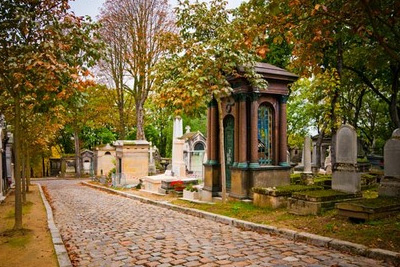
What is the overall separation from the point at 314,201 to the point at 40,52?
24.8ft

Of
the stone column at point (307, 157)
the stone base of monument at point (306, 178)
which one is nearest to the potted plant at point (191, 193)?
the stone base of monument at point (306, 178)

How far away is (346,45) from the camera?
19.2 m

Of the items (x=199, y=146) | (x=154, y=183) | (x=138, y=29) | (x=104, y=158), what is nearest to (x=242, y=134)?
(x=154, y=183)

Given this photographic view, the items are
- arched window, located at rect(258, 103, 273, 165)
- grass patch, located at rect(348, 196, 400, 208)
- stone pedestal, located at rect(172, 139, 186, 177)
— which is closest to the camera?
grass patch, located at rect(348, 196, 400, 208)

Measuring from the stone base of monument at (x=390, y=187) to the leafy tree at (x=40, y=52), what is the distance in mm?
8185

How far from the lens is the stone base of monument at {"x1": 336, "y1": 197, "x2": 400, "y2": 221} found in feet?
24.6

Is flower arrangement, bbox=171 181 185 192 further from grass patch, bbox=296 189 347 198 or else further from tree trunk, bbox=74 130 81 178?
tree trunk, bbox=74 130 81 178

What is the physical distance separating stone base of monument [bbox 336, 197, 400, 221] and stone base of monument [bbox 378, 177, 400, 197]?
83cm

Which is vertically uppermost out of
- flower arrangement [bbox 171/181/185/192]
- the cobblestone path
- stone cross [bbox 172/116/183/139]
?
stone cross [bbox 172/116/183/139]

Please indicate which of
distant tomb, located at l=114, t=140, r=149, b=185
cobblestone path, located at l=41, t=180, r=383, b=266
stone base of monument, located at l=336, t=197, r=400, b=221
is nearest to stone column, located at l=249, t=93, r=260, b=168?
cobblestone path, located at l=41, t=180, r=383, b=266

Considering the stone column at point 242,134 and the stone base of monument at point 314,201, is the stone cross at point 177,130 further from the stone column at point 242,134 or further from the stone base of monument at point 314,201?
the stone base of monument at point 314,201

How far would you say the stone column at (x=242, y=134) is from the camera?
11.8m

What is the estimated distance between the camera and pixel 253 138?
38.8ft

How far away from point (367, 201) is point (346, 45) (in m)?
13.5
